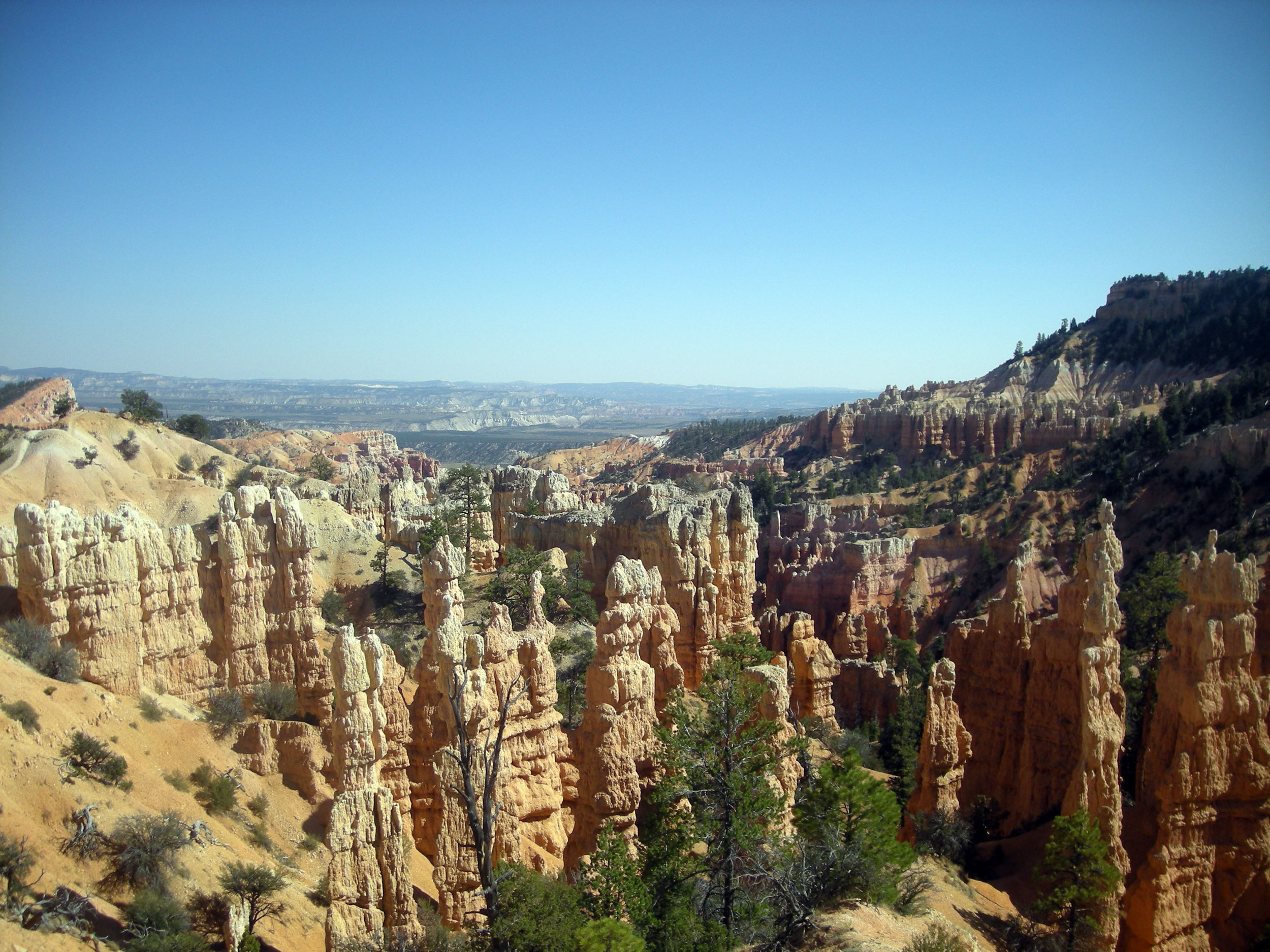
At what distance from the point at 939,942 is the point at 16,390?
106m

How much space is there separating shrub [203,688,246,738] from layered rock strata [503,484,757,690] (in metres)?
11.1

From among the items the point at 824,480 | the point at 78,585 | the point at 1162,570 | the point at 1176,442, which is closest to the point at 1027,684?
the point at 1162,570

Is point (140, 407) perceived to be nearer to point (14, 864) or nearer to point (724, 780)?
point (14, 864)

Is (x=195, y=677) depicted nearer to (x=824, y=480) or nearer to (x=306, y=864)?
(x=306, y=864)

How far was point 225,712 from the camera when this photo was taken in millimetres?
21141

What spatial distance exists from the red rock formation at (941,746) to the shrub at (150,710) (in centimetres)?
1987

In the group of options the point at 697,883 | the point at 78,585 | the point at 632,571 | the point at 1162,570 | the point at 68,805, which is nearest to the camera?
the point at 68,805

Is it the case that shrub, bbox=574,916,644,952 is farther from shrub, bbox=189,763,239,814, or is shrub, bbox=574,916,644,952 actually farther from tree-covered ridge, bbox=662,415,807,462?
tree-covered ridge, bbox=662,415,807,462

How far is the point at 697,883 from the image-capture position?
16.4 metres

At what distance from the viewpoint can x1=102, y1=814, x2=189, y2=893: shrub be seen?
1380 centimetres

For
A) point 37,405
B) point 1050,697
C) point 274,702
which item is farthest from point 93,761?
point 37,405

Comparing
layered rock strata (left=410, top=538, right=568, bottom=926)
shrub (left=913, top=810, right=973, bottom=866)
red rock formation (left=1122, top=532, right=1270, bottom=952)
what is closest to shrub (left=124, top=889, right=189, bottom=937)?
layered rock strata (left=410, top=538, right=568, bottom=926)

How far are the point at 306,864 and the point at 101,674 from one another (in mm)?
6819

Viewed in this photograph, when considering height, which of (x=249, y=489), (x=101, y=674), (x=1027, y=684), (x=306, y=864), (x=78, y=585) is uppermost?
(x=249, y=489)
